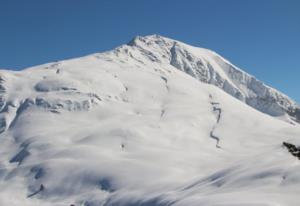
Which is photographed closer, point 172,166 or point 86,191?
point 86,191

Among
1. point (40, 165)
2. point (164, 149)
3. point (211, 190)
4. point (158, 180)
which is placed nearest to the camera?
point (211, 190)

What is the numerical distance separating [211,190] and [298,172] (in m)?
17.2

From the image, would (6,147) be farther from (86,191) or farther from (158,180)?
(158,180)

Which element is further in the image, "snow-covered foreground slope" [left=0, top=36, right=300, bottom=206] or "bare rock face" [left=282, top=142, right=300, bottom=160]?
"snow-covered foreground slope" [left=0, top=36, right=300, bottom=206]

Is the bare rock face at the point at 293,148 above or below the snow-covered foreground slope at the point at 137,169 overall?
below

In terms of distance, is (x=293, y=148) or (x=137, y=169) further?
(x=137, y=169)

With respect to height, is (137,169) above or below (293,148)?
above

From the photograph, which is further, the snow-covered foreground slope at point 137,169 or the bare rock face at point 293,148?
the snow-covered foreground slope at point 137,169

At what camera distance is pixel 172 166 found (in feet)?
516

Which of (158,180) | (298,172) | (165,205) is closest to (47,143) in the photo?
(158,180)

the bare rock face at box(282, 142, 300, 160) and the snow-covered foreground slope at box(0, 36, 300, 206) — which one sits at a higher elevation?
the snow-covered foreground slope at box(0, 36, 300, 206)

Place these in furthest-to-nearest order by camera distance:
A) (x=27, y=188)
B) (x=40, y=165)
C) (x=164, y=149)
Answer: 1. (x=164, y=149)
2. (x=40, y=165)
3. (x=27, y=188)

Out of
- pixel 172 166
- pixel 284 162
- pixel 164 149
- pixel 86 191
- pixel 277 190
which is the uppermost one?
pixel 164 149

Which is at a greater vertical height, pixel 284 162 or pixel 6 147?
pixel 6 147
